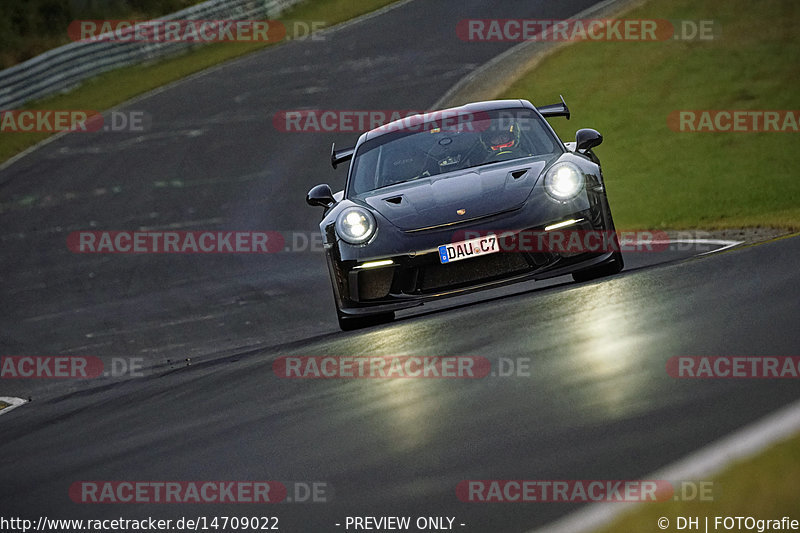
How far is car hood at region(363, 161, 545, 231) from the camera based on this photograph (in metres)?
7.45

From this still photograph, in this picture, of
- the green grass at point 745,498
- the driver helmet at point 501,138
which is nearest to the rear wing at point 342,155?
the driver helmet at point 501,138

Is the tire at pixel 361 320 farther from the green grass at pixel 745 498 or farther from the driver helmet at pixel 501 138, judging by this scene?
the green grass at pixel 745 498

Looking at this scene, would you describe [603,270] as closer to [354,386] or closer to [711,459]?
[354,386]

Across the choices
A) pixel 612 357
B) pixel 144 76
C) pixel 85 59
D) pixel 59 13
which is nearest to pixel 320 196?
pixel 612 357

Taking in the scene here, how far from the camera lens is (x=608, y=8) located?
23.7m

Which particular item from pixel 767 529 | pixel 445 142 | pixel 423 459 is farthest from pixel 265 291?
pixel 767 529

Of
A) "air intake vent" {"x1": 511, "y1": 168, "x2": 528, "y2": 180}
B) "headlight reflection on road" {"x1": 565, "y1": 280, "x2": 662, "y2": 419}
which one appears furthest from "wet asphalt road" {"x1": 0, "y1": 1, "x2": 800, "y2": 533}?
"air intake vent" {"x1": 511, "y1": 168, "x2": 528, "y2": 180}

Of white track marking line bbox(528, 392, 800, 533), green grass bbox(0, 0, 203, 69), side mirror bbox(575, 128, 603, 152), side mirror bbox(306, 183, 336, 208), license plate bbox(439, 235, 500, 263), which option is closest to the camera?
white track marking line bbox(528, 392, 800, 533)

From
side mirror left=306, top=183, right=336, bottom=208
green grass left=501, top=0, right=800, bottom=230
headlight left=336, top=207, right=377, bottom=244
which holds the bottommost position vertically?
headlight left=336, top=207, right=377, bottom=244

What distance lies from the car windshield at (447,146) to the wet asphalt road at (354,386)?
0.98m

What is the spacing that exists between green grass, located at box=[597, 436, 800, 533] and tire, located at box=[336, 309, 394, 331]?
498cm

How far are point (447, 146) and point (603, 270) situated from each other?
1647 millimetres

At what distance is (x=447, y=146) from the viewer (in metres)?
8.82

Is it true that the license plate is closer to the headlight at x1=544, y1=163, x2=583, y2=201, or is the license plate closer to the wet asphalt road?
the wet asphalt road
